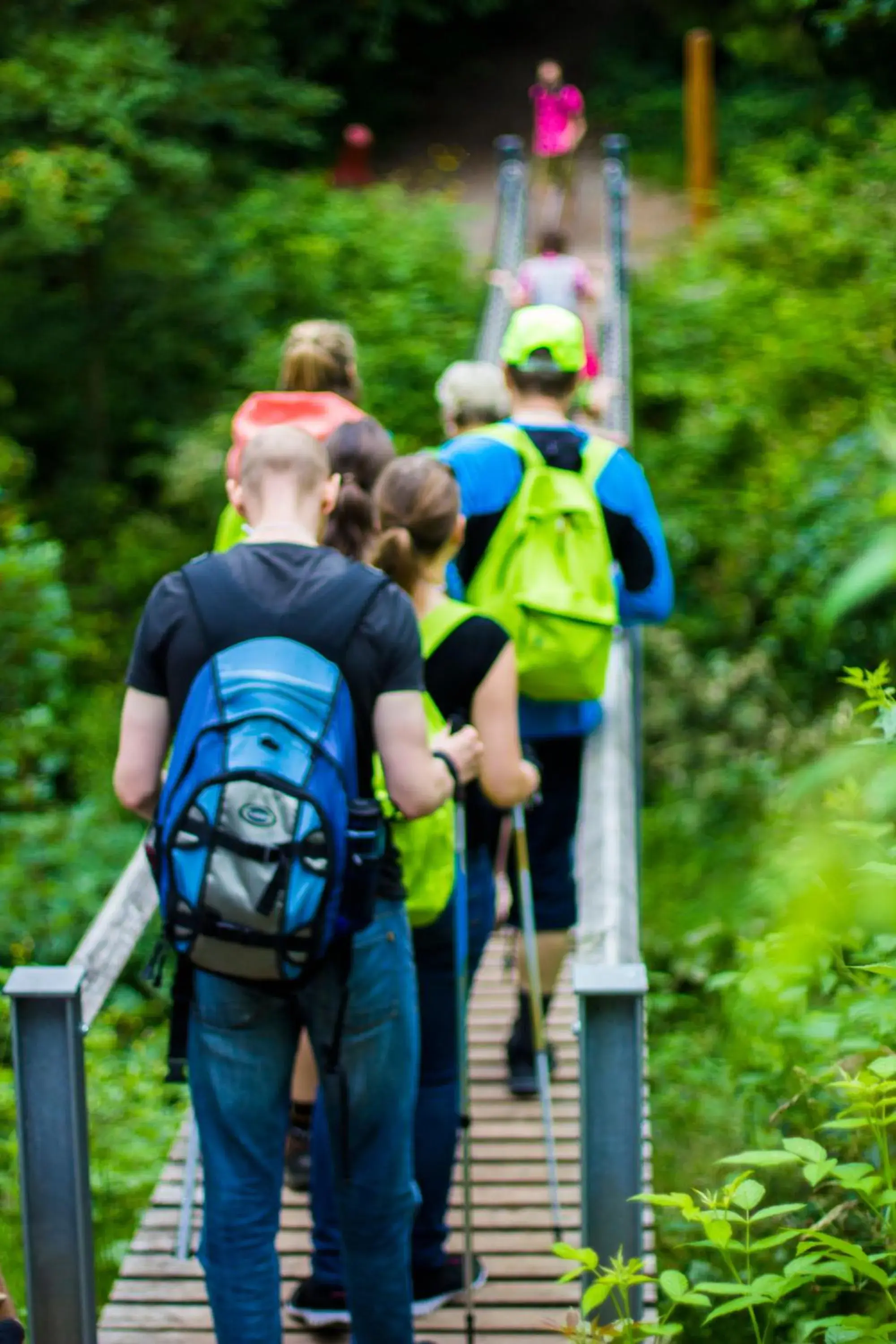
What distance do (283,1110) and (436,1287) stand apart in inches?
36.5

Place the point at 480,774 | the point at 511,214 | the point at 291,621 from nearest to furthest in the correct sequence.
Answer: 1. the point at 291,621
2. the point at 480,774
3. the point at 511,214

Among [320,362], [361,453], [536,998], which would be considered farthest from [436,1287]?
[320,362]

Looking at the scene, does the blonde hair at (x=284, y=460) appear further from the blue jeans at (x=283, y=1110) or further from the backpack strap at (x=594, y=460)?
the backpack strap at (x=594, y=460)

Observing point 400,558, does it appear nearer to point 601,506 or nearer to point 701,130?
point 601,506

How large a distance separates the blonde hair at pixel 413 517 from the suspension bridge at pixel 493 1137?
850mm

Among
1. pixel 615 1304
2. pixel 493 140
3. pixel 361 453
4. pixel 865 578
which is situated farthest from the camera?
pixel 493 140

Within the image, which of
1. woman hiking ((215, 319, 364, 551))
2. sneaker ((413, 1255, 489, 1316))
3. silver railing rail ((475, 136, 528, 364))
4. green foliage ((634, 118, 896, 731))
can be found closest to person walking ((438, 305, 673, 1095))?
woman hiking ((215, 319, 364, 551))

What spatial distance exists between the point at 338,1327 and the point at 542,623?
5.15ft

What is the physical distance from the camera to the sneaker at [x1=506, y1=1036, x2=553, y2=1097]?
4379 millimetres

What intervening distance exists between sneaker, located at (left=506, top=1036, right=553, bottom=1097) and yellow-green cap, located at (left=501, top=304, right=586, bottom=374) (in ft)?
5.70

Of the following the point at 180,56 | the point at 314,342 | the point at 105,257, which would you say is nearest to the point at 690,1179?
the point at 314,342

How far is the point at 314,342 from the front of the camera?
419 centimetres

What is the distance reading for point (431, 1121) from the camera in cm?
330

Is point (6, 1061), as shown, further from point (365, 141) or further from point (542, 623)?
point (365, 141)
